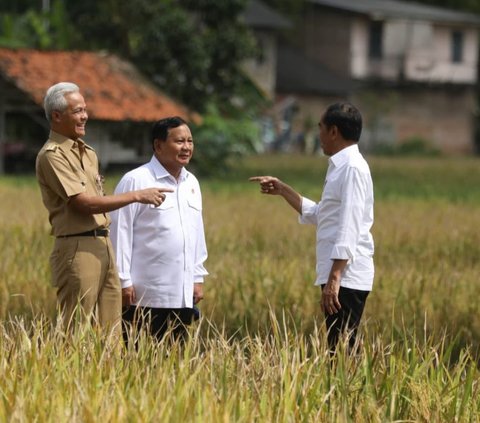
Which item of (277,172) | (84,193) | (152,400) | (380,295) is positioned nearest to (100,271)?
(84,193)

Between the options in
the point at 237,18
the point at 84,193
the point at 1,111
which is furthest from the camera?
the point at 237,18

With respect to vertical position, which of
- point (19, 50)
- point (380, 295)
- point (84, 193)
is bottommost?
point (380, 295)

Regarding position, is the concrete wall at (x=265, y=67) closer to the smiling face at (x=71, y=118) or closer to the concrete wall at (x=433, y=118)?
the concrete wall at (x=433, y=118)

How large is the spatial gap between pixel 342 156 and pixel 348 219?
12.1 inches

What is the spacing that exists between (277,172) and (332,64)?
2267 cm

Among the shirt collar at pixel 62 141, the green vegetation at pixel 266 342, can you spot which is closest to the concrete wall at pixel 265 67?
the green vegetation at pixel 266 342

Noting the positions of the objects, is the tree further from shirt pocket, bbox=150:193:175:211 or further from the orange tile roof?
shirt pocket, bbox=150:193:175:211

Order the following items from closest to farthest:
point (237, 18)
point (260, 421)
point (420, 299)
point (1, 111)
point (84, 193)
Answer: point (260, 421) → point (84, 193) → point (420, 299) → point (1, 111) → point (237, 18)

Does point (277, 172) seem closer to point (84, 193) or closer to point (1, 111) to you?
point (1, 111)

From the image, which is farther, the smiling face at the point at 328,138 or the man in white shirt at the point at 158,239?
the man in white shirt at the point at 158,239

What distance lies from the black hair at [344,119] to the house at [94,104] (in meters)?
24.1

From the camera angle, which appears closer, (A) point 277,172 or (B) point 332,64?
(A) point 277,172

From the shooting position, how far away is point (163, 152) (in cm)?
657

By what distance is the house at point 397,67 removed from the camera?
185ft
